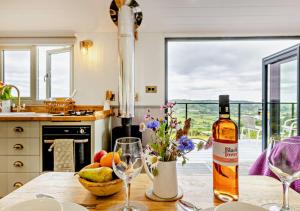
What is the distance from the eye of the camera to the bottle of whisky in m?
0.65

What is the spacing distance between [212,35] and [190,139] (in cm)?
269

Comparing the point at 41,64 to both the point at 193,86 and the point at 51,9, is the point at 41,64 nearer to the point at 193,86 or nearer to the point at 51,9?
the point at 51,9

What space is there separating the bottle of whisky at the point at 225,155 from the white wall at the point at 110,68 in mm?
2294

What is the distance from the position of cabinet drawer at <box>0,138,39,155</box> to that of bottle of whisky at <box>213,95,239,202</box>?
2.05 meters

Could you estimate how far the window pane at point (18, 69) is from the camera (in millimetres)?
3078

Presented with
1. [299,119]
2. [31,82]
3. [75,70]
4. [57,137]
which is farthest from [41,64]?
[299,119]

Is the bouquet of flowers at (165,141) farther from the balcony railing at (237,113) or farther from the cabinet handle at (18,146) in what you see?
the balcony railing at (237,113)

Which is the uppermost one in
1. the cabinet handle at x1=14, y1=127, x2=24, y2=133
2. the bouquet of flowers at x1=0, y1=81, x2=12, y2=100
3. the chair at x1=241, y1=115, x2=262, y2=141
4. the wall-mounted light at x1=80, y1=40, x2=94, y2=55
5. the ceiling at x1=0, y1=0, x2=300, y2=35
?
the ceiling at x1=0, y1=0, x2=300, y2=35

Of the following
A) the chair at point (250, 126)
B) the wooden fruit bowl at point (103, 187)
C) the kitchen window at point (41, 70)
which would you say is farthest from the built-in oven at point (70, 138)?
the chair at point (250, 126)

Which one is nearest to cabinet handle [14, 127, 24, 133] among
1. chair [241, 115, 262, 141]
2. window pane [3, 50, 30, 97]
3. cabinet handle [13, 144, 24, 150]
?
cabinet handle [13, 144, 24, 150]

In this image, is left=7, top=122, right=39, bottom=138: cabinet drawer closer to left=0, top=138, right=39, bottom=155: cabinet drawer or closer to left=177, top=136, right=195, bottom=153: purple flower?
left=0, top=138, right=39, bottom=155: cabinet drawer

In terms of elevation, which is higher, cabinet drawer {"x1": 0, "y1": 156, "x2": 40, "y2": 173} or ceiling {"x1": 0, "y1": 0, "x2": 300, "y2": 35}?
ceiling {"x1": 0, "y1": 0, "x2": 300, "y2": 35}

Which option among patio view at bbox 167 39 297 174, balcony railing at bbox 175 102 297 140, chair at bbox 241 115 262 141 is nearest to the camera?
patio view at bbox 167 39 297 174

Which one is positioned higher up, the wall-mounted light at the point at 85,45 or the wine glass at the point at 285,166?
the wall-mounted light at the point at 85,45
